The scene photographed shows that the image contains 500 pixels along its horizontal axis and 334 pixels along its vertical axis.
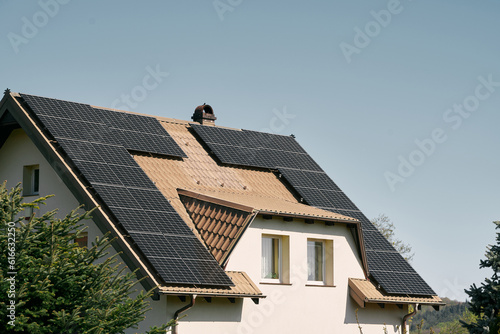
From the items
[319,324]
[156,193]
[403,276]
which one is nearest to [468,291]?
[403,276]

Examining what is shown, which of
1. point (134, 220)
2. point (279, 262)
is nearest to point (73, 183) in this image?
point (134, 220)

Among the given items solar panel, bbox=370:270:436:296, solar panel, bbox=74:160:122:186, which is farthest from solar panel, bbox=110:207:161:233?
solar panel, bbox=370:270:436:296

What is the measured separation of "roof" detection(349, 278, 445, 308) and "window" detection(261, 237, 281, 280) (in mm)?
3250

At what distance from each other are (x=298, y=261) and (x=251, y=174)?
218 inches

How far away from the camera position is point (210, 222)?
25.4m

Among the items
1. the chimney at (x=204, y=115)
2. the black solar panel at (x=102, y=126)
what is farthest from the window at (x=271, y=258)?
the chimney at (x=204, y=115)

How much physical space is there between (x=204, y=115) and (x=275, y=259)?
34.2ft

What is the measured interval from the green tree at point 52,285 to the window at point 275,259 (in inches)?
306

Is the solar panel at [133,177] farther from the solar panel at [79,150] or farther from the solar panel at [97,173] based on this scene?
the solar panel at [79,150]

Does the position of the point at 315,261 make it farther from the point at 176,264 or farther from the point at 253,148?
the point at 253,148

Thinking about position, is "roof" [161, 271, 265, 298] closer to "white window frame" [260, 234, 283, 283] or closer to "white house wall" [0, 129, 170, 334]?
"white house wall" [0, 129, 170, 334]

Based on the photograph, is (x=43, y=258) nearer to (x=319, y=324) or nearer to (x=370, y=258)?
(x=319, y=324)

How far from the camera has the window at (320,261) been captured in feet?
88.8

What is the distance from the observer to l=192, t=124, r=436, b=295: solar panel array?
29.3 m
